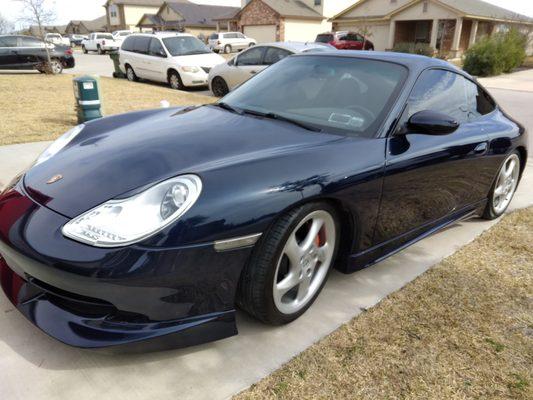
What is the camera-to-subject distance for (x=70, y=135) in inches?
116

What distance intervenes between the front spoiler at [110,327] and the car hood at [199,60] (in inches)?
430

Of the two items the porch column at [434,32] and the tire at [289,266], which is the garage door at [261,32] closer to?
→ the porch column at [434,32]

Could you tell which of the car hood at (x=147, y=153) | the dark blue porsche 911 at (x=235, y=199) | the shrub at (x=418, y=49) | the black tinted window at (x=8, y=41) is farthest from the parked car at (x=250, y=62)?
the shrub at (x=418, y=49)

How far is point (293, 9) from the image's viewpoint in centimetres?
4209

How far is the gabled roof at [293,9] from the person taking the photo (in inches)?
1592

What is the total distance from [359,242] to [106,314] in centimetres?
141

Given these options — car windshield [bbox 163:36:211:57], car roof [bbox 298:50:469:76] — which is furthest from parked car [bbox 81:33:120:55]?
car roof [bbox 298:50:469:76]

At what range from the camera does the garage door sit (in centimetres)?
4084

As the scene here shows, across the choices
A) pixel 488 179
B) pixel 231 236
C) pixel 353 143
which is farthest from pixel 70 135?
pixel 488 179

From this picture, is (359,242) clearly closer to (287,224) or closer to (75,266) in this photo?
(287,224)

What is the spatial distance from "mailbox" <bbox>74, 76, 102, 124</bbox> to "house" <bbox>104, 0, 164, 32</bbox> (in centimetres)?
6623

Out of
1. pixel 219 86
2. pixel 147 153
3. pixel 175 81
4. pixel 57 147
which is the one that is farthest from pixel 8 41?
pixel 147 153

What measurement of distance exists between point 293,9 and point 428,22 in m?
12.9

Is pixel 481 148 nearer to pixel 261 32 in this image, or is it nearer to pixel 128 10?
pixel 261 32
